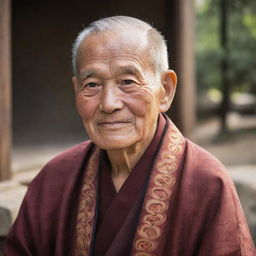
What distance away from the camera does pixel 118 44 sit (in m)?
2.40

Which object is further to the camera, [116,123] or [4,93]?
[4,93]

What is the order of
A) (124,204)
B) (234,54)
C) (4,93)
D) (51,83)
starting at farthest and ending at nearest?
(234,54)
(51,83)
(4,93)
(124,204)

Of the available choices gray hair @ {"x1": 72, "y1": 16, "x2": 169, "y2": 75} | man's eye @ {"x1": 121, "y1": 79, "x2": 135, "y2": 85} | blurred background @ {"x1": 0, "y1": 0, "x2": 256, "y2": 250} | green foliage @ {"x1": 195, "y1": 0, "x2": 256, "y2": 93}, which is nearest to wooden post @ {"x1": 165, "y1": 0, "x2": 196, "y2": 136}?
blurred background @ {"x1": 0, "y1": 0, "x2": 256, "y2": 250}

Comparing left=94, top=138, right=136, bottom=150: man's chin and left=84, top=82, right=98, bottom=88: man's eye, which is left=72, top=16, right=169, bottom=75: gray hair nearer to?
left=84, top=82, right=98, bottom=88: man's eye

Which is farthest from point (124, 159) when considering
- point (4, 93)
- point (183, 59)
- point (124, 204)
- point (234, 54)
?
point (234, 54)

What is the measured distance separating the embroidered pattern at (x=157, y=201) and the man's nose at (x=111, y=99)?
1.11 feet

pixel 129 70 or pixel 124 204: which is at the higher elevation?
pixel 129 70

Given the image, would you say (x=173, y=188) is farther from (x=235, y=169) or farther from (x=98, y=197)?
(x=235, y=169)

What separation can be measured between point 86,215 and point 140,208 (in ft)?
0.98

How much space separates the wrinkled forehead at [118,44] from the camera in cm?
240

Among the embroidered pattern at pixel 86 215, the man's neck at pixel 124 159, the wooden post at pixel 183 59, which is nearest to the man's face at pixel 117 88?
the man's neck at pixel 124 159

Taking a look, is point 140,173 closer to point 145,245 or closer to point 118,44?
point 145,245

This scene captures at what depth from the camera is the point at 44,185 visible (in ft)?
9.17

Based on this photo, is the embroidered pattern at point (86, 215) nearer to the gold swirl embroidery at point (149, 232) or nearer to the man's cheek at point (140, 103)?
the gold swirl embroidery at point (149, 232)
